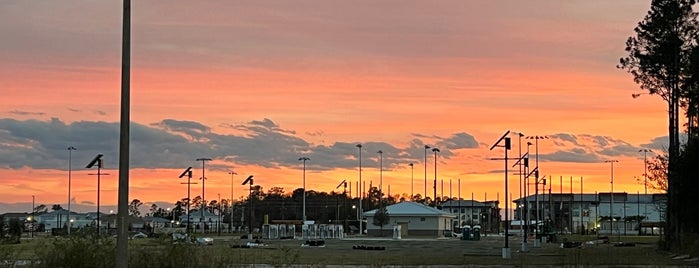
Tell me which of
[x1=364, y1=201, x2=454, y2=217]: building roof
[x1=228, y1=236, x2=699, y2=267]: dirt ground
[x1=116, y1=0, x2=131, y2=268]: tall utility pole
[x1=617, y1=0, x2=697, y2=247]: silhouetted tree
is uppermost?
[x1=617, y1=0, x2=697, y2=247]: silhouetted tree

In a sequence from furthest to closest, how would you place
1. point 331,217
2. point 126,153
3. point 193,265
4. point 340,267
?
point 331,217 → point 340,267 → point 193,265 → point 126,153

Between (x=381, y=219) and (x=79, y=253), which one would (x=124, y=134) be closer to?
(x=79, y=253)

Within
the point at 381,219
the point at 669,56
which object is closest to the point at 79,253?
the point at 669,56

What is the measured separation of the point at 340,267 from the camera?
131 ft

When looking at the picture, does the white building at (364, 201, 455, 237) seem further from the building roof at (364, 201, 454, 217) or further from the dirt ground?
the dirt ground

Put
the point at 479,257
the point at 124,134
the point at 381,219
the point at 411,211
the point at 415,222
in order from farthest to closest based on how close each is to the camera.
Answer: the point at 411,211
the point at 415,222
the point at 381,219
the point at 479,257
the point at 124,134

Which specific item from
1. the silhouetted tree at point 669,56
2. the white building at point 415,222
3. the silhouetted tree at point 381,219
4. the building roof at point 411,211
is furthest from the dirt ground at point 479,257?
the building roof at point 411,211

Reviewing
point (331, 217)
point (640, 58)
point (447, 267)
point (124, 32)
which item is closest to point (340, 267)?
point (447, 267)

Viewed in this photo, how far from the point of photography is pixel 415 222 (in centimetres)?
12769

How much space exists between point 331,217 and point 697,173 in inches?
5611

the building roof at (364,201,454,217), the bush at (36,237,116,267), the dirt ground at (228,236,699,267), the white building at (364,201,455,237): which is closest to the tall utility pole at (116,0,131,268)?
the bush at (36,237,116,267)

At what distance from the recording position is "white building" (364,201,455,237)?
126m

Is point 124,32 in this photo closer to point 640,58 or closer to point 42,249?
point 42,249

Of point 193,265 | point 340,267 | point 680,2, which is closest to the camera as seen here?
point 193,265
